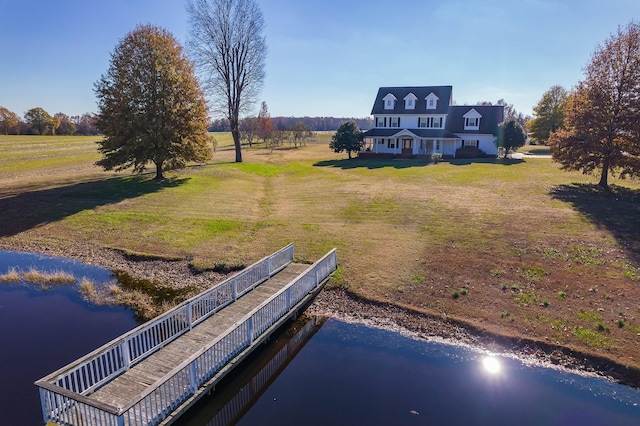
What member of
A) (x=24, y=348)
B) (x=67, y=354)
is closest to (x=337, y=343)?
(x=67, y=354)

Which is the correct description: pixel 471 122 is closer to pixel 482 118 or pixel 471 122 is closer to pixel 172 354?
pixel 482 118

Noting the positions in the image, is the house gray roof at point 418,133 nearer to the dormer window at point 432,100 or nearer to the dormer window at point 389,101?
the dormer window at point 389,101

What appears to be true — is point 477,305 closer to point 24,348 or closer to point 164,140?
point 24,348

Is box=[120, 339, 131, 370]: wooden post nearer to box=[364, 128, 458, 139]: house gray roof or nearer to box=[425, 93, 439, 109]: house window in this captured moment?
box=[364, 128, 458, 139]: house gray roof

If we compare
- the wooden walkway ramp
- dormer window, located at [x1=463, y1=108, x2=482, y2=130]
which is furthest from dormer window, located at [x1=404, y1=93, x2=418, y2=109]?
the wooden walkway ramp

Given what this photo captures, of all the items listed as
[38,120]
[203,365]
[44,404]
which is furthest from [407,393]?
[38,120]
